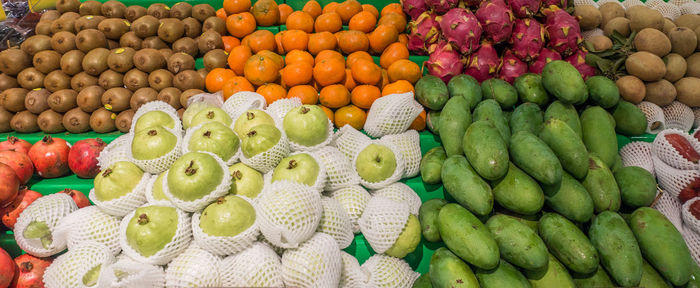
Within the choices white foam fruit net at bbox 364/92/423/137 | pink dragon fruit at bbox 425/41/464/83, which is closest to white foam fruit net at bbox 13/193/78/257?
white foam fruit net at bbox 364/92/423/137

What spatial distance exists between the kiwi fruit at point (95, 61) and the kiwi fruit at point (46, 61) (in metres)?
0.31

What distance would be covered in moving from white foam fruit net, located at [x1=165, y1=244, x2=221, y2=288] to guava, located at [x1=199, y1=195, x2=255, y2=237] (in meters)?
0.18

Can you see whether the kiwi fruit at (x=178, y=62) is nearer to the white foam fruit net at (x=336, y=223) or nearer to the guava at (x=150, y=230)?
the guava at (x=150, y=230)

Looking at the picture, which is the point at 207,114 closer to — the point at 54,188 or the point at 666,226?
the point at 54,188

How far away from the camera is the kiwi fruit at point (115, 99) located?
9.55ft

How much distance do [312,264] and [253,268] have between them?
1.06ft

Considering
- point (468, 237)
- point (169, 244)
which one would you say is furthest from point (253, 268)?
point (468, 237)

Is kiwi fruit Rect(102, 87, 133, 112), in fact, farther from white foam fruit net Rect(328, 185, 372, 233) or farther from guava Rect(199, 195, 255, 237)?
white foam fruit net Rect(328, 185, 372, 233)

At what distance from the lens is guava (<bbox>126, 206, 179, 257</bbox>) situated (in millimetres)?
1739

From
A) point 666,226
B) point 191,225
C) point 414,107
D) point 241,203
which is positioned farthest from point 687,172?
point 191,225

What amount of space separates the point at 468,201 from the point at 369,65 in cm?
152

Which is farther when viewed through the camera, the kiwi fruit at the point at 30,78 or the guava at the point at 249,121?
the kiwi fruit at the point at 30,78

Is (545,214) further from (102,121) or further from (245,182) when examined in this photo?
(102,121)

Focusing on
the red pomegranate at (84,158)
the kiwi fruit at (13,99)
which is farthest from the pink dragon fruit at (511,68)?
the kiwi fruit at (13,99)
